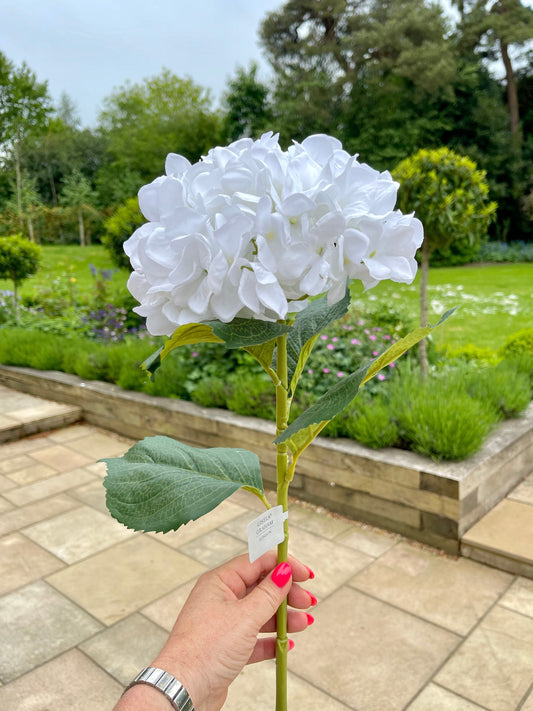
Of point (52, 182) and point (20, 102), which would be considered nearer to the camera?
point (20, 102)

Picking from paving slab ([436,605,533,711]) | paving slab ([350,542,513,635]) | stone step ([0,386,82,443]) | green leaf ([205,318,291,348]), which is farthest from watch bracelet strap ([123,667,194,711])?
stone step ([0,386,82,443])

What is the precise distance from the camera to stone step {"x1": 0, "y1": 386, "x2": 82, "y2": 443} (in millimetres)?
4441

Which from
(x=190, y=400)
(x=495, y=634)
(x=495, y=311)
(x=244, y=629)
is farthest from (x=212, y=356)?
(x=495, y=311)

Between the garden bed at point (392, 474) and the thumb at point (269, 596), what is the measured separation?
1810 millimetres

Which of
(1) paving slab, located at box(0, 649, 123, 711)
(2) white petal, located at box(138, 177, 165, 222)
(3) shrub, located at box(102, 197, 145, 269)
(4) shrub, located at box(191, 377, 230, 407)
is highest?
(3) shrub, located at box(102, 197, 145, 269)

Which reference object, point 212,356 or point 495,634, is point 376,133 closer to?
point 212,356

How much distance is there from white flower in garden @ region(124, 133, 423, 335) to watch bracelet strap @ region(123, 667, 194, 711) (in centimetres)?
53

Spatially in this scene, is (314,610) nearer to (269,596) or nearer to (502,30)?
(269,596)

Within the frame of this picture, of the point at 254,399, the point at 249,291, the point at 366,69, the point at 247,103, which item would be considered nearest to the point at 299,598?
the point at 249,291

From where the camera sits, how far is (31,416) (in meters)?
4.62

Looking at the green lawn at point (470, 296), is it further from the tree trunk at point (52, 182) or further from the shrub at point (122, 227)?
the tree trunk at point (52, 182)

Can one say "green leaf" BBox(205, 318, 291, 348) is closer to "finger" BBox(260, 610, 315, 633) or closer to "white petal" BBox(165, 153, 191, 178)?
"white petal" BBox(165, 153, 191, 178)

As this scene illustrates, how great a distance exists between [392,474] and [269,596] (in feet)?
6.43

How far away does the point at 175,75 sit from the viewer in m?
25.8
